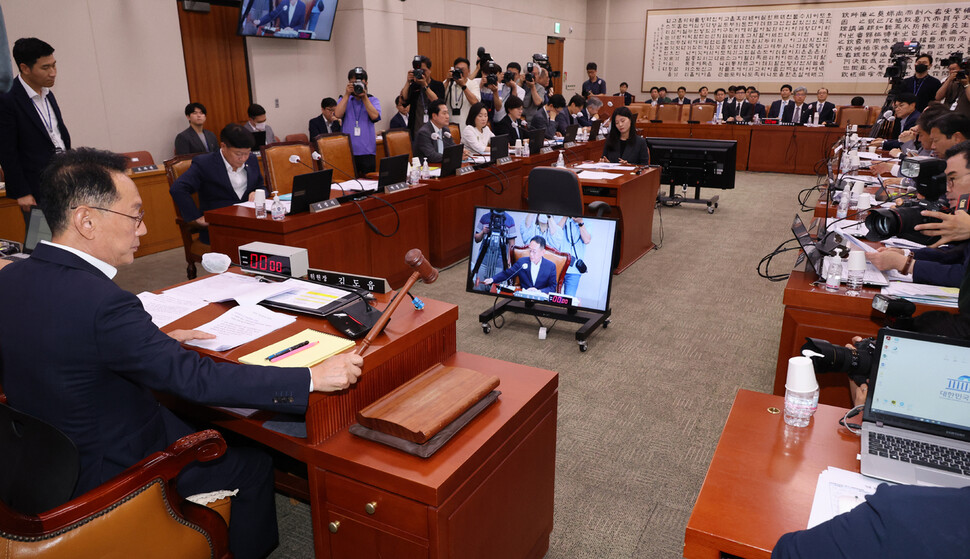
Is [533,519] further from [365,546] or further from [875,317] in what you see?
[875,317]

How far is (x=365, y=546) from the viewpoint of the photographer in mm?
1404

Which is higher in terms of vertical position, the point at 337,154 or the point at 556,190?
the point at 337,154

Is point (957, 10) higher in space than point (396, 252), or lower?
higher

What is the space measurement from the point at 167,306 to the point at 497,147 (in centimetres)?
379

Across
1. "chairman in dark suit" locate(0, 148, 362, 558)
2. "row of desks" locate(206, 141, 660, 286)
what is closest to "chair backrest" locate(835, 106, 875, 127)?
"row of desks" locate(206, 141, 660, 286)

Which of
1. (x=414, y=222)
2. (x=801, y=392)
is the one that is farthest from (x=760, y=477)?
(x=414, y=222)

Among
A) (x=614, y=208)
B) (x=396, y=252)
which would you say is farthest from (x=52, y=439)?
(x=614, y=208)

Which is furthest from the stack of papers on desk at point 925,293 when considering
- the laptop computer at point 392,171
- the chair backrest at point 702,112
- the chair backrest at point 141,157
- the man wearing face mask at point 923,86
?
the chair backrest at point 702,112

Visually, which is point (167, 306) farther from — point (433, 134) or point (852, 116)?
point (852, 116)

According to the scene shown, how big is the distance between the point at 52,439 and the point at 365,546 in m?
0.68

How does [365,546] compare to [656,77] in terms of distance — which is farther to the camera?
[656,77]

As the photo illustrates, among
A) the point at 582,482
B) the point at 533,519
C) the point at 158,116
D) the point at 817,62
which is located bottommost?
the point at 582,482

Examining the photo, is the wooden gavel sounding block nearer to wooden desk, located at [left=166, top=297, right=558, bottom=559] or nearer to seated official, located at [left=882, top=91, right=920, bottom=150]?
wooden desk, located at [left=166, top=297, right=558, bottom=559]

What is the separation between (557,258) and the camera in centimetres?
307
